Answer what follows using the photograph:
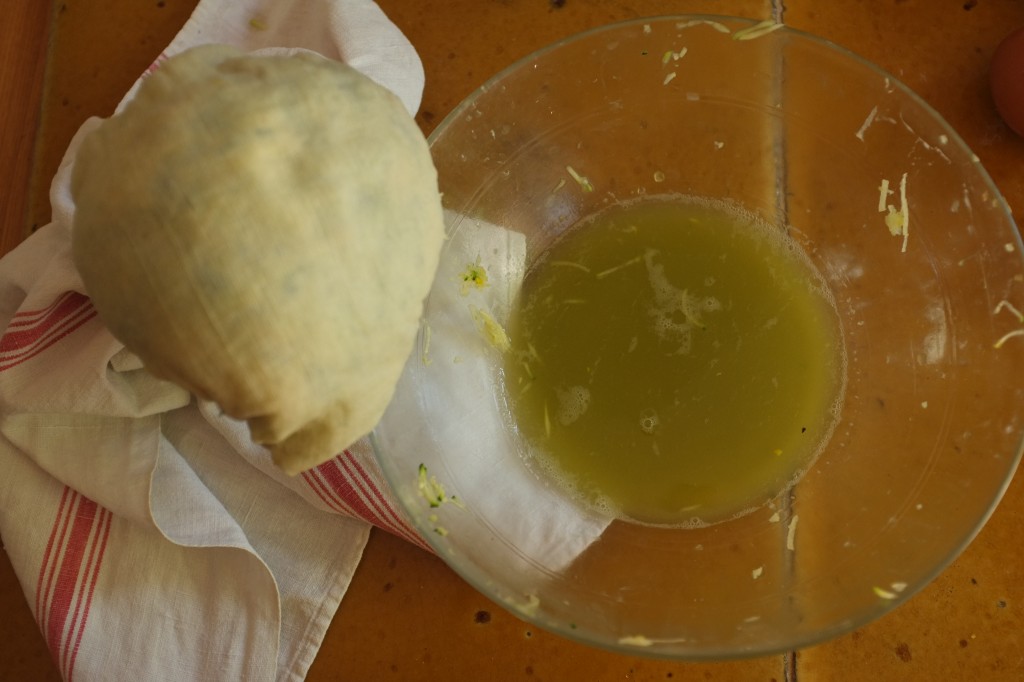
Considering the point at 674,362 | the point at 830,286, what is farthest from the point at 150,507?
the point at 830,286

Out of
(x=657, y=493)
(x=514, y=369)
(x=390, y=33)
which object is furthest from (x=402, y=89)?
(x=657, y=493)

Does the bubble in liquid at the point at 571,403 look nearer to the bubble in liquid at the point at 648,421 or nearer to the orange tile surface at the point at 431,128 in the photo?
the bubble in liquid at the point at 648,421

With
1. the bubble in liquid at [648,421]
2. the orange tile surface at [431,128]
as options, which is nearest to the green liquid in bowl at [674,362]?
the bubble in liquid at [648,421]

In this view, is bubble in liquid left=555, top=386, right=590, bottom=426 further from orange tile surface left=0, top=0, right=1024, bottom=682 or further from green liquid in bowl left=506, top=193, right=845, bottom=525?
orange tile surface left=0, top=0, right=1024, bottom=682

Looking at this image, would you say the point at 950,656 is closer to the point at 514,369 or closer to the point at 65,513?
the point at 514,369

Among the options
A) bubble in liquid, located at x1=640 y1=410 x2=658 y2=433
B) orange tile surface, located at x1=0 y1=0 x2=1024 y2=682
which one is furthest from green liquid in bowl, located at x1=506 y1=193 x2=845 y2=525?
orange tile surface, located at x1=0 y1=0 x2=1024 y2=682
